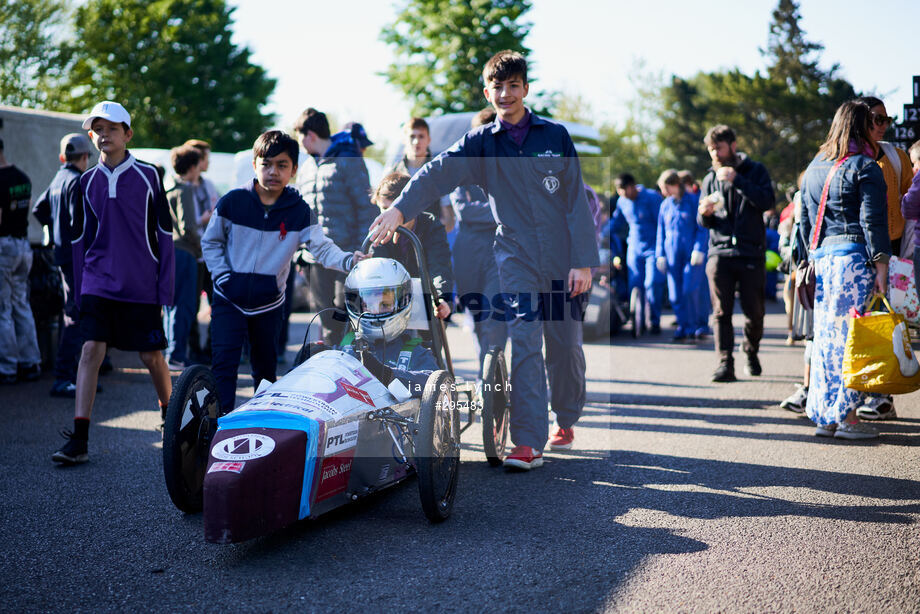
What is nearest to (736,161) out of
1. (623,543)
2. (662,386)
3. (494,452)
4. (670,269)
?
(662,386)

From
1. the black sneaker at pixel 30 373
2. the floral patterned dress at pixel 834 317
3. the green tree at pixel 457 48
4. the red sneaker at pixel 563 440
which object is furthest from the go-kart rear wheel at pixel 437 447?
the green tree at pixel 457 48

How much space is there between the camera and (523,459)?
4.90 meters

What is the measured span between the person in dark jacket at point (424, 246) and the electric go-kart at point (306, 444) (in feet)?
1.47

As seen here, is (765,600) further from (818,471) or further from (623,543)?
(818,471)

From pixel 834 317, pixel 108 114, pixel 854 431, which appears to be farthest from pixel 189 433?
pixel 854 431

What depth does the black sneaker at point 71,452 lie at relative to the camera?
507 centimetres

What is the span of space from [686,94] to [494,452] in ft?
163

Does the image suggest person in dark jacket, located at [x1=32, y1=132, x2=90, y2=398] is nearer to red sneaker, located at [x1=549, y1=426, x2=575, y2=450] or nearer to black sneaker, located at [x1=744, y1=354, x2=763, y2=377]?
red sneaker, located at [x1=549, y1=426, x2=575, y2=450]

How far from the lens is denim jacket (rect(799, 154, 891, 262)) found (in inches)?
209

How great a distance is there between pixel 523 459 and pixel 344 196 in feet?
8.26

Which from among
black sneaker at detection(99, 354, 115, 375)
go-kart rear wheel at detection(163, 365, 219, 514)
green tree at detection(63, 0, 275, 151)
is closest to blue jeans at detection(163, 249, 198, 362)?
black sneaker at detection(99, 354, 115, 375)

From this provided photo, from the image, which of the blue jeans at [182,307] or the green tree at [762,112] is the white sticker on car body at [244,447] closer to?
the blue jeans at [182,307]

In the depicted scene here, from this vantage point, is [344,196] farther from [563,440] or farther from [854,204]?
[854,204]

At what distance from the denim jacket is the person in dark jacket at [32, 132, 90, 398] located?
17.9 feet
